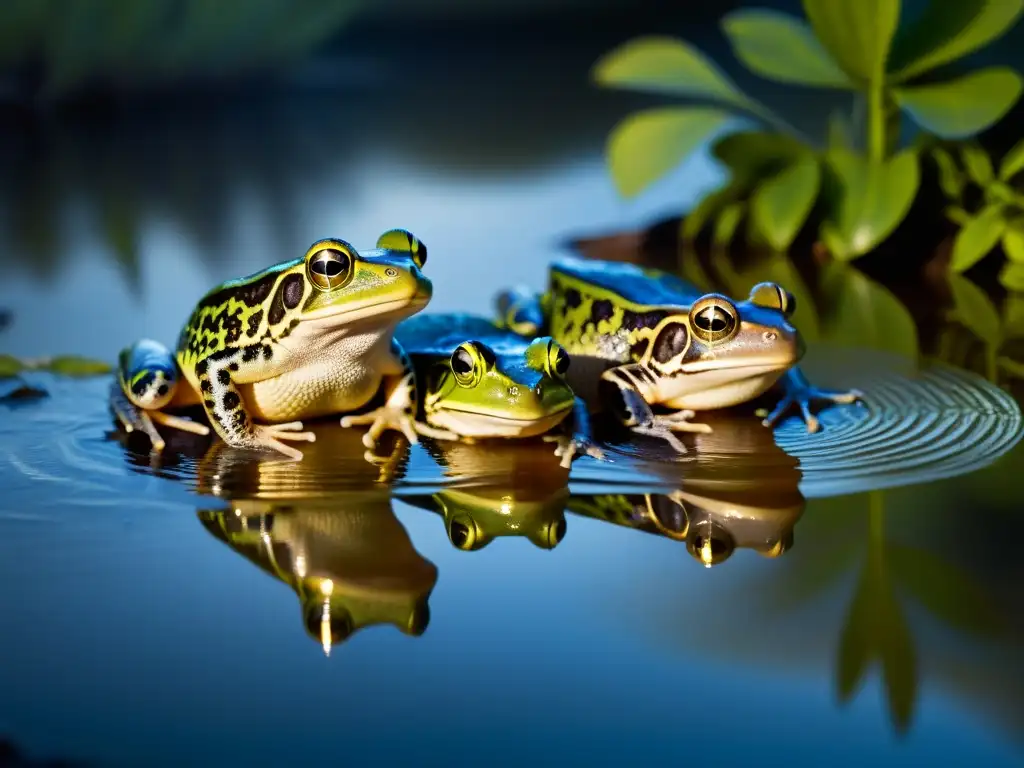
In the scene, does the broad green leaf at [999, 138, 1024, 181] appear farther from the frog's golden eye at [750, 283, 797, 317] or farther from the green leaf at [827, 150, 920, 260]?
the frog's golden eye at [750, 283, 797, 317]

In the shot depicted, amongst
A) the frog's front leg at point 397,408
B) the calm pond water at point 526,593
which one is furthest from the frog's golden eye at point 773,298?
the frog's front leg at point 397,408

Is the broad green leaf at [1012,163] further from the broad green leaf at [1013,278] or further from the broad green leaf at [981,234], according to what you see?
the broad green leaf at [1013,278]

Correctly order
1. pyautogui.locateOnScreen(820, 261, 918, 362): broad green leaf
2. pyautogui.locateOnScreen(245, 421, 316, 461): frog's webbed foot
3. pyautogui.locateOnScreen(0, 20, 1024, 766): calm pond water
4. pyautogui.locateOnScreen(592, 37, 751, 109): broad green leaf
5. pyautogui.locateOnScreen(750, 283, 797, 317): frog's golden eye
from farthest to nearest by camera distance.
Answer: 1. pyautogui.locateOnScreen(592, 37, 751, 109): broad green leaf
2. pyautogui.locateOnScreen(820, 261, 918, 362): broad green leaf
3. pyautogui.locateOnScreen(750, 283, 797, 317): frog's golden eye
4. pyautogui.locateOnScreen(245, 421, 316, 461): frog's webbed foot
5. pyautogui.locateOnScreen(0, 20, 1024, 766): calm pond water

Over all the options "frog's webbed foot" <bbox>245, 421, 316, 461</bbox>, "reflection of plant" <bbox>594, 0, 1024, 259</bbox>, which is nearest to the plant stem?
"reflection of plant" <bbox>594, 0, 1024, 259</bbox>

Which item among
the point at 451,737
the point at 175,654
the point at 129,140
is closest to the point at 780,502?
the point at 451,737

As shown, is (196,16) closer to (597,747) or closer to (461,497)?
(461,497)

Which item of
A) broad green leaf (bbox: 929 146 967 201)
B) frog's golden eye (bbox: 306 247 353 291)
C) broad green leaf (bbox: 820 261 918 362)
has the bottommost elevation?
broad green leaf (bbox: 820 261 918 362)

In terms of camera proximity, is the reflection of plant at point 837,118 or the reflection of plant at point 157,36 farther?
the reflection of plant at point 157,36
